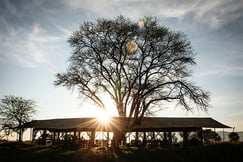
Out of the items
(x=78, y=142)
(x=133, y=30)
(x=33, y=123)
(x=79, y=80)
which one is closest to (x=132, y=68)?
(x=133, y=30)

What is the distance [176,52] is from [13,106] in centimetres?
3314

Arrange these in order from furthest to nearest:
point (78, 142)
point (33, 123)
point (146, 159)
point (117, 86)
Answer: point (33, 123) < point (78, 142) < point (117, 86) < point (146, 159)

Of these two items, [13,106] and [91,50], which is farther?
[13,106]

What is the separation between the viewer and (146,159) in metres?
19.5

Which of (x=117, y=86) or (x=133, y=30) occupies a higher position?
(x=133, y=30)

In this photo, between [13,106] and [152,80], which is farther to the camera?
[13,106]

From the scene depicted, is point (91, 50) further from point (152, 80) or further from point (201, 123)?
point (201, 123)

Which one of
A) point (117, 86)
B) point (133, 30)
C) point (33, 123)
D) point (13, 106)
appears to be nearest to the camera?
point (133, 30)

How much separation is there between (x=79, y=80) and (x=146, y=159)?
37.3 feet

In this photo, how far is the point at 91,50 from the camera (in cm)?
2669

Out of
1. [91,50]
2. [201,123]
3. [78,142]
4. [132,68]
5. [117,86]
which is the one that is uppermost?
[91,50]

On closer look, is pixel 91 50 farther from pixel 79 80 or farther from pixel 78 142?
pixel 78 142

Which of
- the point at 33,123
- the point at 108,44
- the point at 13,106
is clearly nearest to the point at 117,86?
the point at 108,44

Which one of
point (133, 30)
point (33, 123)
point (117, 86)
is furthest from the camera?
point (33, 123)
